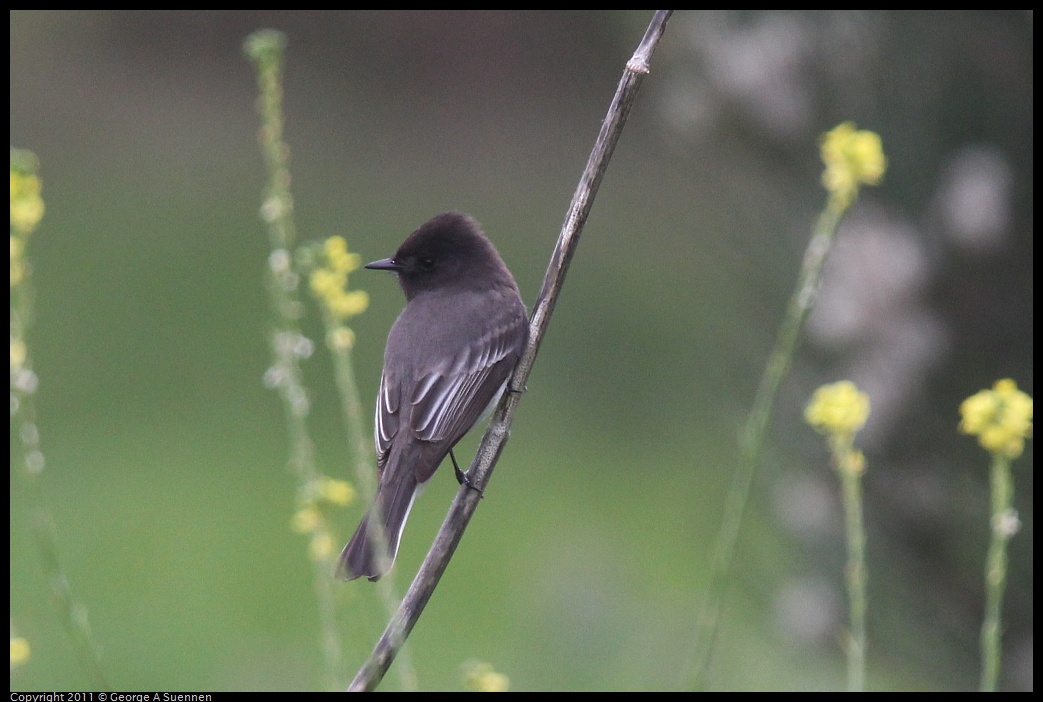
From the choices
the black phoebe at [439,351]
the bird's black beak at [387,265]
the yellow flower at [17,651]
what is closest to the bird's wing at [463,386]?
the black phoebe at [439,351]

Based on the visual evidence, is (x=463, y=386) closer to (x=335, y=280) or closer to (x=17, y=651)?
(x=335, y=280)

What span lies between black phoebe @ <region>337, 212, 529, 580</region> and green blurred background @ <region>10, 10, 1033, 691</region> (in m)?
1.00

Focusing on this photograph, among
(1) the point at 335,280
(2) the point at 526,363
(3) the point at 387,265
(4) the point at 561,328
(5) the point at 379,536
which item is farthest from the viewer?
(4) the point at 561,328

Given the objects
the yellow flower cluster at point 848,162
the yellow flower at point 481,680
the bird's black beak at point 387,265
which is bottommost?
the yellow flower at point 481,680

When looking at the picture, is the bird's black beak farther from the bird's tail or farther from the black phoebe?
the bird's tail

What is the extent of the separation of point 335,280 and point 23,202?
0.49 m

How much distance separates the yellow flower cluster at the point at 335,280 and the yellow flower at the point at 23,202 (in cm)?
43

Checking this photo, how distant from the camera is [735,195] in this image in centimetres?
454

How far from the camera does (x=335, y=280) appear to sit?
1.96 m

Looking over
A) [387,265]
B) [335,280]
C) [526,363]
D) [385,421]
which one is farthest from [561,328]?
[335,280]

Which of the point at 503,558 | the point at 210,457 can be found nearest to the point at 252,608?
the point at 503,558

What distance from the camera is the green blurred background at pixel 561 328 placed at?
Result: 3.98m

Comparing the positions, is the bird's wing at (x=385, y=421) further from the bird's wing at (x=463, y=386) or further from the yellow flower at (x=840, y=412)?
the yellow flower at (x=840, y=412)

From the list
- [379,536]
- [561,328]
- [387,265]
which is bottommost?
[561,328]
